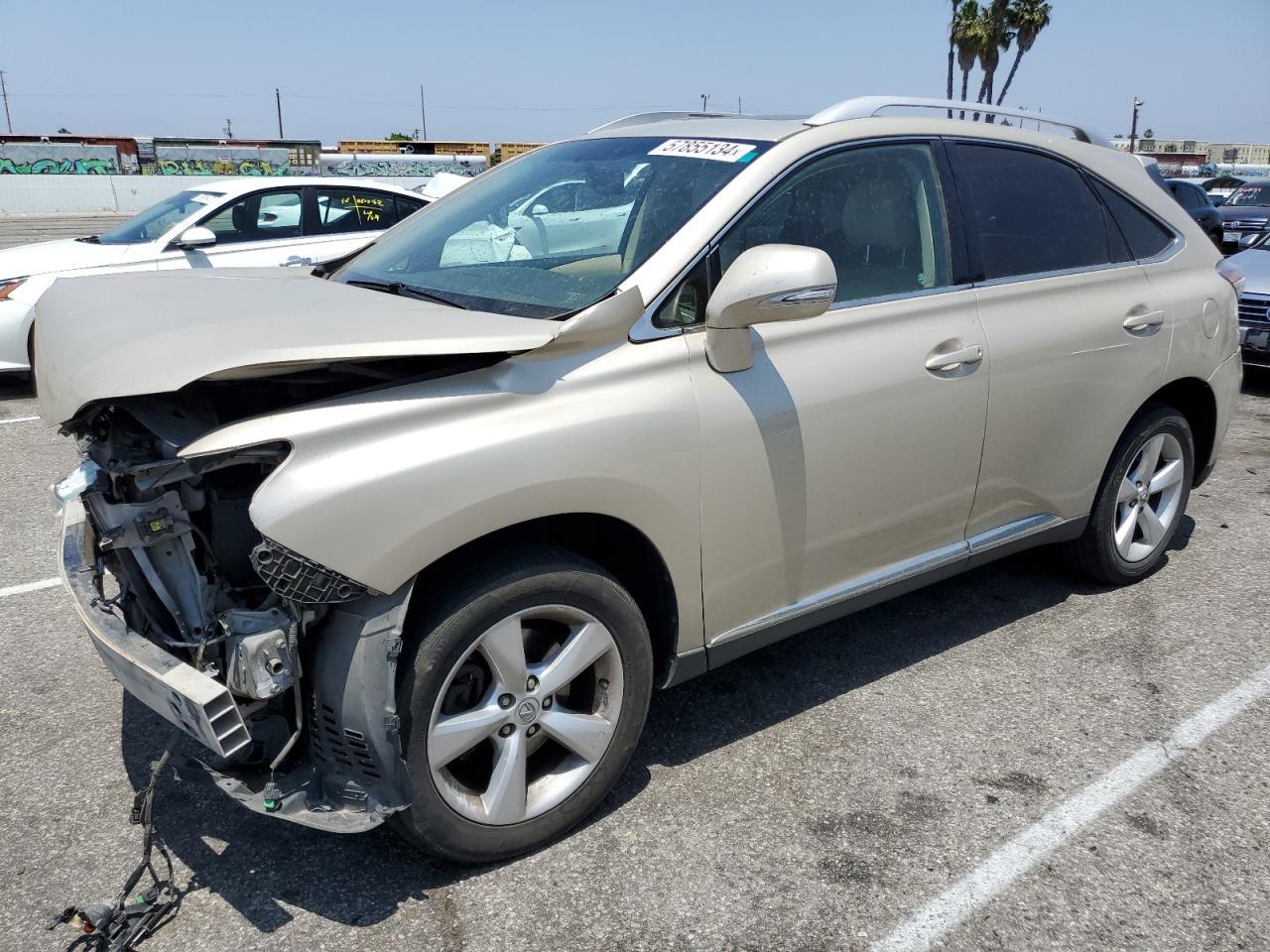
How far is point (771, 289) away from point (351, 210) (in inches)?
281

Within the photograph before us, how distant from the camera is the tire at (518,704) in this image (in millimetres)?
2395

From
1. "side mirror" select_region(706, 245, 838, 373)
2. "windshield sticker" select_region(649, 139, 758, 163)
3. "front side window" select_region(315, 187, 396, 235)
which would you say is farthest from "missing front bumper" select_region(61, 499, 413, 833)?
"front side window" select_region(315, 187, 396, 235)

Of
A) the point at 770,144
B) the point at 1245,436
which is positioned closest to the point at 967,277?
the point at 770,144

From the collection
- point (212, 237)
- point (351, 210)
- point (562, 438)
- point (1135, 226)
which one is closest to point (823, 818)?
point (562, 438)

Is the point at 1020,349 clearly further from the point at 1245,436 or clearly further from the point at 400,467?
the point at 1245,436

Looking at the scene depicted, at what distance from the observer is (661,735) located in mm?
3307

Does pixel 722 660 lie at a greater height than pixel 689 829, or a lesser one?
greater

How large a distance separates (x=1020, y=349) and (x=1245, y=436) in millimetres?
4812

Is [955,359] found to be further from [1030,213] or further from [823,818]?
[823,818]

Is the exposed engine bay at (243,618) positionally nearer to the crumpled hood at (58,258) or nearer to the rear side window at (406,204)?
the crumpled hood at (58,258)

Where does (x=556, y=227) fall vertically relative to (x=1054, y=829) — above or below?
above

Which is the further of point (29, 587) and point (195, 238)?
point (195, 238)

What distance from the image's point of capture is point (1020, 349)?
11.5 feet

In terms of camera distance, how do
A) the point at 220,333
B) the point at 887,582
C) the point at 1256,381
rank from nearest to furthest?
the point at 220,333
the point at 887,582
the point at 1256,381
